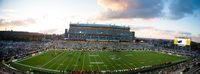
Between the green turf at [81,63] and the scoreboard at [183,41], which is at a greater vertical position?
the scoreboard at [183,41]

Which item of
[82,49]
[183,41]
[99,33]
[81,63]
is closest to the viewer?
[81,63]

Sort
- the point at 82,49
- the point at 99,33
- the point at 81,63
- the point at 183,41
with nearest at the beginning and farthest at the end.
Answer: the point at 81,63
the point at 183,41
the point at 82,49
the point at 99,33

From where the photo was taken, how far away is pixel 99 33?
4702 inches

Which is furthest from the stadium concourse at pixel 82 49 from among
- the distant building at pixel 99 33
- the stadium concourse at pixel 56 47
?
the distant building at pixel 99 33

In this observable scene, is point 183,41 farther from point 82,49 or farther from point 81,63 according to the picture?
point 81,63

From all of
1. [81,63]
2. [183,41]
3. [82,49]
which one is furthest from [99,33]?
[81,63]

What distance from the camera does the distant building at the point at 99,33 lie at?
11525 cm

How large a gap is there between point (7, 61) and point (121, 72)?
75.3 ft

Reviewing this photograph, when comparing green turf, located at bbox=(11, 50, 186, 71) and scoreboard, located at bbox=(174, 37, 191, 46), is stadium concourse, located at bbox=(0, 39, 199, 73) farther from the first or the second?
green turf, located at bbox=(11, 50, 186, 71)

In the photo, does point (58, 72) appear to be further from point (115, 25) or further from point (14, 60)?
point (115, 25)

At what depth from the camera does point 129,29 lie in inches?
5138

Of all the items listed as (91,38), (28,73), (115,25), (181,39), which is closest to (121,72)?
(28,73)

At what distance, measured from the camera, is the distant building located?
115250 mm

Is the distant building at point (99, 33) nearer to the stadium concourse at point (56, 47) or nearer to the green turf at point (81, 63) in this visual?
the stadium concourse at point (56, 47)
